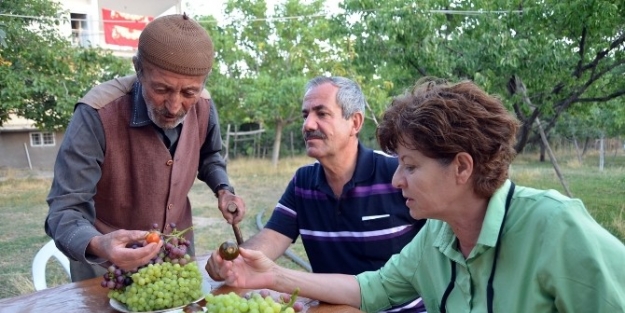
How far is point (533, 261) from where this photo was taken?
5.24 feet

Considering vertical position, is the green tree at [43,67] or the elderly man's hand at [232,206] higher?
the green tree at [43,67]

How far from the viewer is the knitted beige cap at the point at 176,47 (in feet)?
7.36

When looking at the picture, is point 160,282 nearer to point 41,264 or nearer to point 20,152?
point 41,264

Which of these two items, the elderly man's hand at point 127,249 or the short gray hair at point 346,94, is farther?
the short gray hair at point 346,94

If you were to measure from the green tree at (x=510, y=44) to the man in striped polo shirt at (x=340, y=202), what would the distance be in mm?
4161

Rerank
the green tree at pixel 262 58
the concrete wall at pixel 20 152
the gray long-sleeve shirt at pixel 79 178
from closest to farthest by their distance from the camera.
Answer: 1. the gray long-sleeve shirt at pixel 79 178
2. the green tree at pixel 262 58
3. the concrete wall at pixel 20 152

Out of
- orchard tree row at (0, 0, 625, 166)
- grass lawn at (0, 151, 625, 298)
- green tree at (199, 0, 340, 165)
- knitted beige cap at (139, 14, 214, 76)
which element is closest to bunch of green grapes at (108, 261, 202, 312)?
knitted beige cap at (139, 14, 214, 76)

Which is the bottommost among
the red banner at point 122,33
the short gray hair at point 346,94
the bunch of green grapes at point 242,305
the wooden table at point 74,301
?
the wooden table at point 74,301

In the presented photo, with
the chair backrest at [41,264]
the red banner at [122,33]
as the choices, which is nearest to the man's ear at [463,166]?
the chair backrest at [41,264]

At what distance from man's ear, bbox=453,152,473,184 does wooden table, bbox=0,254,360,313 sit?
708 mm

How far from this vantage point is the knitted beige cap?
2242 mm

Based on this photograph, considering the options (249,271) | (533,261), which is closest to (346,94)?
(249,271)

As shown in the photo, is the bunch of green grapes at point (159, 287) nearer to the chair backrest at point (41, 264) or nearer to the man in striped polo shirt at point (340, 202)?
the man in striped polo shirt at point (340, 202)

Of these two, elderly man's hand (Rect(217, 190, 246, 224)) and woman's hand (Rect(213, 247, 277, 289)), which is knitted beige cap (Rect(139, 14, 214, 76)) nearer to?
elderly man's hand (Rect(217, 190, 246, 224))
